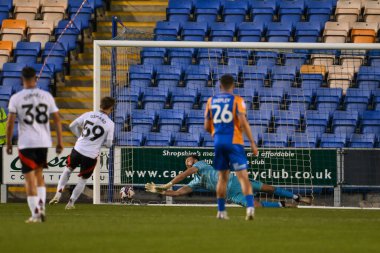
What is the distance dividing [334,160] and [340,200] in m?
0.85

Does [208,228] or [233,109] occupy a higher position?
[233,109]

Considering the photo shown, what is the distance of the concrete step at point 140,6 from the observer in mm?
31812

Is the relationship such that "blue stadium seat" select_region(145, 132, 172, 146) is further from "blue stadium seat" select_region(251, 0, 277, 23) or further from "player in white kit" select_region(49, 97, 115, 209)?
"blue stadium seat" select_region(251, 0, 277, 23)

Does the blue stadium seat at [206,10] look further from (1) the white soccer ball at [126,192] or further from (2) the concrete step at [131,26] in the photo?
(1) the white soccer ball at [126,192]

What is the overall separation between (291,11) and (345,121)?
5.71 meters

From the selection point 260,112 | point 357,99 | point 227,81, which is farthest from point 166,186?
point 227,81

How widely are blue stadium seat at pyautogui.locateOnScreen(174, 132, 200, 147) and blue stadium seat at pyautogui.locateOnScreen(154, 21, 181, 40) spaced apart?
4.40 metres

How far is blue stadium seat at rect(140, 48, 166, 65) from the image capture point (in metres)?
27.7

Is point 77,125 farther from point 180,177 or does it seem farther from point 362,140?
point 362,140

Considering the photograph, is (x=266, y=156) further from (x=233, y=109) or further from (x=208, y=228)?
(x=208, y=228)

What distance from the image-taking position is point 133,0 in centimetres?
3209

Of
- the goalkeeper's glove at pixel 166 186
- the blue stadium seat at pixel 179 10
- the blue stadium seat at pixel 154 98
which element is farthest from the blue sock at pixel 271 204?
the blue stadium seat at pixel 179 10

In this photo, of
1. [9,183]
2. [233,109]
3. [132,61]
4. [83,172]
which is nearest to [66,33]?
[132,61]

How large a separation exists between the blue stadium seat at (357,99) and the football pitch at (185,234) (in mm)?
7789
